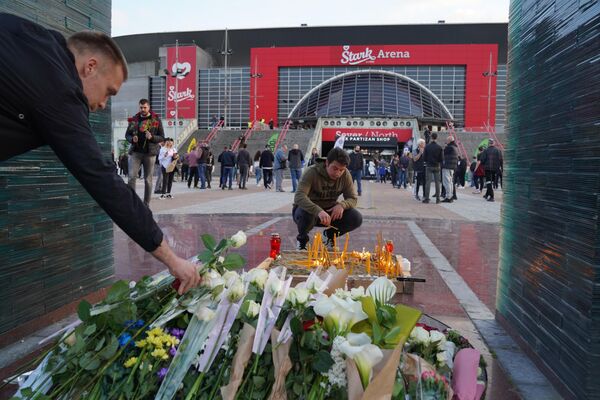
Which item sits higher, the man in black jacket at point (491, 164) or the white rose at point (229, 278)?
the man in black jacket at point (491, 164)

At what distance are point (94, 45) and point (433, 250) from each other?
17.1 feet

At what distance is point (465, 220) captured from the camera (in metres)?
9.95

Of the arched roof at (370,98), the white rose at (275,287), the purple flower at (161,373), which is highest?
the arched roof at (370,98)

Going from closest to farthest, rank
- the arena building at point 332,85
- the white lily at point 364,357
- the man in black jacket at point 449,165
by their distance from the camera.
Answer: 1. the white lily at point 364,357
2. the man in black jacket at point 449,165
3. the arena building at point 332,85

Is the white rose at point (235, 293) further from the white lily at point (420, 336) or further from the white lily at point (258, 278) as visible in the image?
the white lily at point (420, 336)

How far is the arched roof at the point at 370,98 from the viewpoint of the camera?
200ft

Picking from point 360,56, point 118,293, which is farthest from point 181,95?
point 118,293

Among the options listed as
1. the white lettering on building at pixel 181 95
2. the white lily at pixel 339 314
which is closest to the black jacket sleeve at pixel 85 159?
the white lily at pixel 339 314

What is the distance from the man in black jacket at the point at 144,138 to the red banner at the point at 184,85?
55.1 meters

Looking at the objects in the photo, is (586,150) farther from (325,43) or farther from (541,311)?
(325,43)

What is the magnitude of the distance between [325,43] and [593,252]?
76040 mm

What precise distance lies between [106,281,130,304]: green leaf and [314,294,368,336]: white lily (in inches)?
29.8

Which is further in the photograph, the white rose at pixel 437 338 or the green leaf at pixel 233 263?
the green leaf at pixel 233 263

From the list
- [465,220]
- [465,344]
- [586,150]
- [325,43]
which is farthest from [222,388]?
[325,43]
